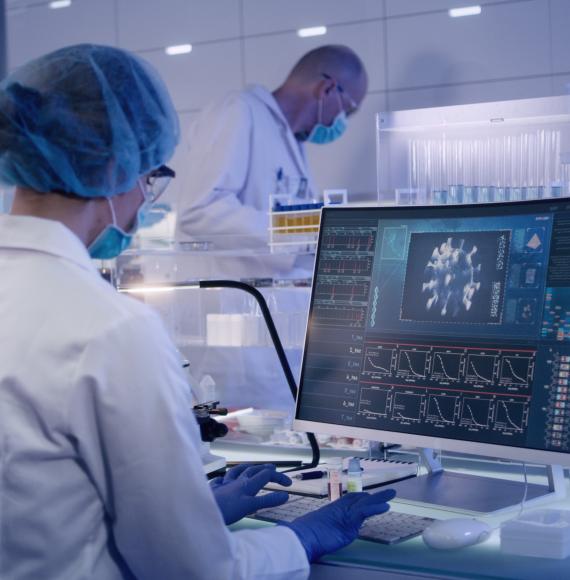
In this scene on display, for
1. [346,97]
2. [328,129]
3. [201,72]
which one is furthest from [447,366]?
[201,72]

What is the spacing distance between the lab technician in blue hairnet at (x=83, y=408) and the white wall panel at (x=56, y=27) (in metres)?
4.01

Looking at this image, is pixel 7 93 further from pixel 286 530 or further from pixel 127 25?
pixel 127 25

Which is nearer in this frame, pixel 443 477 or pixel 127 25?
pixel 443 477

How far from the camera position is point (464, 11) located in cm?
420

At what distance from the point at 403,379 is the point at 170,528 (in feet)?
1.95

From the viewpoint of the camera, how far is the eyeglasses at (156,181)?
4.44 ft

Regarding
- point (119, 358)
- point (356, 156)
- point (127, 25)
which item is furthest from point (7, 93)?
point (127, 25)

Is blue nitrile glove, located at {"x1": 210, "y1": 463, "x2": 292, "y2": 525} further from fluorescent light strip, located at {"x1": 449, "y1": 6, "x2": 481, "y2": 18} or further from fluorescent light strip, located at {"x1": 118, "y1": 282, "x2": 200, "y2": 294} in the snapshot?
fluorescent light strip, located at {"x1": 449, "y1": 6, "x2": 481, "y2": 18}

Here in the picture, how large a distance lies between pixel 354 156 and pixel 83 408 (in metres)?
3.60

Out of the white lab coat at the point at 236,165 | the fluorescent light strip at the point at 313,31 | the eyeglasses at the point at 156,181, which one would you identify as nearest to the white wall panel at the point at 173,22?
the fluorescent light strip at the point at 313,31

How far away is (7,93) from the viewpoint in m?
1.16

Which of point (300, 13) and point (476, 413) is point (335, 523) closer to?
point (476, 413)

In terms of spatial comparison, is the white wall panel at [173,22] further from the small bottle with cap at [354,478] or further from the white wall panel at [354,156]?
the small bottle with cap at [354,478]

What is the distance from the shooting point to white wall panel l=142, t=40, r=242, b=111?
4.64m
